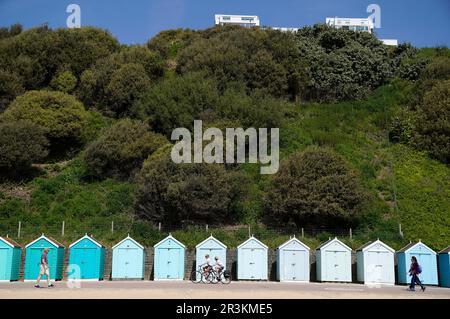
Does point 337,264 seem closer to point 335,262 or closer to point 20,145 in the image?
point 335,262

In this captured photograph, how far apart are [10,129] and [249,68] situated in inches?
683

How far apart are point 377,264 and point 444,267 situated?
2.18 meters

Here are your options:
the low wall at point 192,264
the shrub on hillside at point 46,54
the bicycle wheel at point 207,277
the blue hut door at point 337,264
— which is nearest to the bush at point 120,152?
the low wall at point 192,264

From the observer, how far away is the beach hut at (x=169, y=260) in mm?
19031

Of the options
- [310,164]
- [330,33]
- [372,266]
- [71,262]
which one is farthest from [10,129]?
[330,33]

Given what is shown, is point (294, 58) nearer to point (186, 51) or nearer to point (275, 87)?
point (275, 87)

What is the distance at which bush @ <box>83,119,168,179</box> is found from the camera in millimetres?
29984

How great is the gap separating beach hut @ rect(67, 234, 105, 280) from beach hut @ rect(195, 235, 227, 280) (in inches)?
132

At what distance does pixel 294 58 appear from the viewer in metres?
42.4

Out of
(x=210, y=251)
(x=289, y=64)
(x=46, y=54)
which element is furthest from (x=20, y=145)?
(x=289, y=64)

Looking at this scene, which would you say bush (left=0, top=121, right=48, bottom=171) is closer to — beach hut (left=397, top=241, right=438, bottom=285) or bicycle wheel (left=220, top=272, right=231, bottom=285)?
bicycle wheel (left=220, top=272, right=231, bottom=285)

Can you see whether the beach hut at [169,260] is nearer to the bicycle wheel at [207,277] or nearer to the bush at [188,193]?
the bicycle wheel at [207,277]

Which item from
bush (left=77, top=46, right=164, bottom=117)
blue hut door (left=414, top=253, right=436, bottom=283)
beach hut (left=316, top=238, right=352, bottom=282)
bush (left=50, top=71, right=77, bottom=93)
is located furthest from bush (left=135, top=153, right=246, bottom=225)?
bush (left=50, top=71, right=77, bottom=93)

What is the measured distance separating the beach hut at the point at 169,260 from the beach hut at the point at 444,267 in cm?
876
